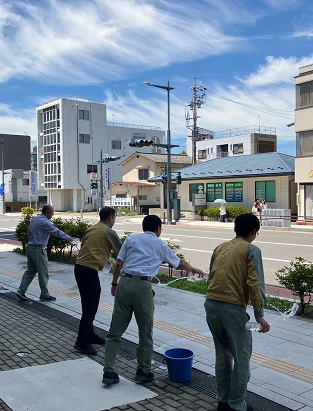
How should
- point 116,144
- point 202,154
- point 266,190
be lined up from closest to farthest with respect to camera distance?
1. point 266,190
2. point 116,144
3. point 202,154

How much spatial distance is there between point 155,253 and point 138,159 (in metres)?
48.5

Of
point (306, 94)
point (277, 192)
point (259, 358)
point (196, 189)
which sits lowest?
point (259, 358)

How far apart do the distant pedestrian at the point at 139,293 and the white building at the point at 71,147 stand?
57.4m

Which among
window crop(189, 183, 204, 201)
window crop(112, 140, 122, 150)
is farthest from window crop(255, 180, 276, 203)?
window crop(112, 140, 122, 150)

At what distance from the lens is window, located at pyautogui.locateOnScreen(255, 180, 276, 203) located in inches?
1304

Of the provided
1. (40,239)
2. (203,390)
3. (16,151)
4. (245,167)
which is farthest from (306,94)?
(16,151)

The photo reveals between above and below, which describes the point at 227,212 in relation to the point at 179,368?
above

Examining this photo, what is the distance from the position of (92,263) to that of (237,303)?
7.82ft

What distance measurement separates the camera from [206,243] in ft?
62.8

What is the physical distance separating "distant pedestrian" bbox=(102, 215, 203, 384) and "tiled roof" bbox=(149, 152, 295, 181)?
1116 inches

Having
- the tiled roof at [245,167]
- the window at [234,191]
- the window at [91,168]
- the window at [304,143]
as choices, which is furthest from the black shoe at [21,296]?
the window at [91,168]

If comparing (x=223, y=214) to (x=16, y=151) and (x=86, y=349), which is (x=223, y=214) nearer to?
(x=86, y=349)

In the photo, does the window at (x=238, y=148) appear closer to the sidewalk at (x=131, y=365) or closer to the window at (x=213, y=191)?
the window at (x=213, y=191)

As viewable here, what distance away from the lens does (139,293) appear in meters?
4.59
